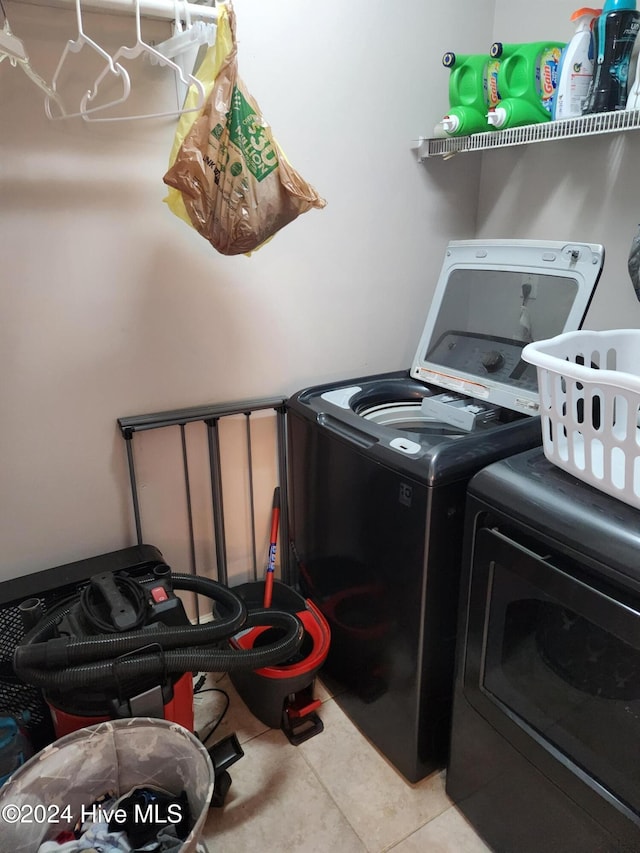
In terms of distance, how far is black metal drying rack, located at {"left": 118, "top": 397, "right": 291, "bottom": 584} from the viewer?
5.04ft

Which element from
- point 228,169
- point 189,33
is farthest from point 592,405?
point 189,33

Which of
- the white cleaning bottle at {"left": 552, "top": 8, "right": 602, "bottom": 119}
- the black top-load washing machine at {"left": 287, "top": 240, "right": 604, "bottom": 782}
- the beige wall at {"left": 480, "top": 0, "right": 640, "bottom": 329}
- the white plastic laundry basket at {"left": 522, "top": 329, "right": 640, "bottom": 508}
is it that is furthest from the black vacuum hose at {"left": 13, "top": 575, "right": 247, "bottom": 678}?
the white cleaning bottle at {"left": 552, "top": 8, "right": 602, "bottom": 119}

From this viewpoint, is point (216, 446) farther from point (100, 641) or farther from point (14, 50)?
point (14, 50)

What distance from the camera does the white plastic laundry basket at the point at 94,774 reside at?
3.45 ft

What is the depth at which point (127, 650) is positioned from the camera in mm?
1106

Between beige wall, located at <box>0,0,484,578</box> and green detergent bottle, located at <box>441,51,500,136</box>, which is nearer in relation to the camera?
beige wall, located at <box>0,0,484,578</box>

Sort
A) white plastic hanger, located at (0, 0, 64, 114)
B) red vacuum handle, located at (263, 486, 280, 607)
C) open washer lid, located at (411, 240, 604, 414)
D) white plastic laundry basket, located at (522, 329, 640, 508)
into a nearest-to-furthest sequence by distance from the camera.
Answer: white plastic laundry basket, located at (522, 329, 640, 508) < white plastic hanger, located at (0, 0, 64, 114) < open washer lid, located at (411, 240, 604, 414) < red vacuum handle, located at (263, 486, 280, 607)

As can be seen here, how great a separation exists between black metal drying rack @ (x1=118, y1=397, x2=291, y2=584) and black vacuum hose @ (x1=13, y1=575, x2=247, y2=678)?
1.56 ft

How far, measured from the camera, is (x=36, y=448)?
145 centimetres

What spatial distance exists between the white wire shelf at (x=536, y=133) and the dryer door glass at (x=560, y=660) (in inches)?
38.5

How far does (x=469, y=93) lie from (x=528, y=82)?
20 centimetres

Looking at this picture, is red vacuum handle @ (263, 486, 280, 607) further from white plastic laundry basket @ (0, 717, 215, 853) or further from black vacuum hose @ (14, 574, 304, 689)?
white plastic laundry basket @ (0, 717, 215, 853)

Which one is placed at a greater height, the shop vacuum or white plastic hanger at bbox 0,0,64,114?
white plastic hanger at bbox 0,0,64,114

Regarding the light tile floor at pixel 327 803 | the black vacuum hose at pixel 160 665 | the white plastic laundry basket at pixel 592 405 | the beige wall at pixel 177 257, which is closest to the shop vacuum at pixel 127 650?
the black vacuum hose at pixel 160 665
